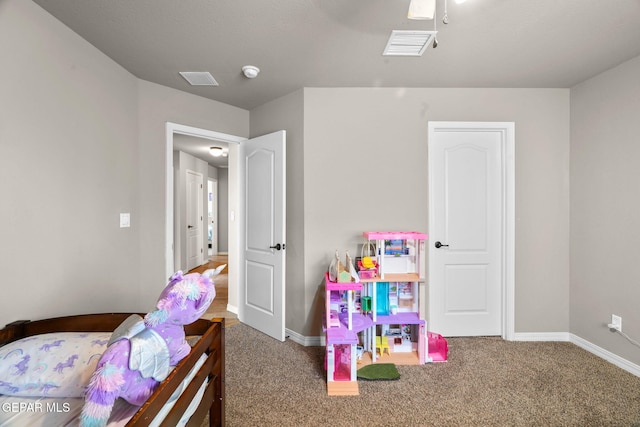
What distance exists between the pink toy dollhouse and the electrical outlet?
5.07 ft

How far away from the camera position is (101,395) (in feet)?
2.74

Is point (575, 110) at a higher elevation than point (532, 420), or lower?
higher

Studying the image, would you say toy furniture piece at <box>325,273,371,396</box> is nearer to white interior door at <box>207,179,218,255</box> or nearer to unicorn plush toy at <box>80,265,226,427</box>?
unicorn plush toy at <box>80,265,226,427</box>

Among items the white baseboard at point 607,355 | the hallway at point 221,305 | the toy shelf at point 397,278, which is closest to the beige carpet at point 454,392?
the white baseboard at point 607,355

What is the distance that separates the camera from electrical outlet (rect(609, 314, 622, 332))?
221cm

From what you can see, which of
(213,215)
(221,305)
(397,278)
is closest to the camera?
(397,278)

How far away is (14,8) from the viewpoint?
1437 mm

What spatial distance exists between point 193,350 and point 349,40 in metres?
2.07

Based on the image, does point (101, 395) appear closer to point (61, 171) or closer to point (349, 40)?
point (61, 171)

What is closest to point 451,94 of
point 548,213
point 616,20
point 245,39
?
point 616,20

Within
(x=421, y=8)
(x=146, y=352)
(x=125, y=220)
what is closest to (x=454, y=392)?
(x=146, y=352)

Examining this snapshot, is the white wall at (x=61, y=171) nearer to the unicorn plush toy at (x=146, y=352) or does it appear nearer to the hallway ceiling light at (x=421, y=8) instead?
the unicorn plush toy at (x=146, y=352)

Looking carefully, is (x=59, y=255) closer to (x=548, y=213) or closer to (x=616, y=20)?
(x=616, y=20)

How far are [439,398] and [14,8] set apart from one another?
11.2 ft
